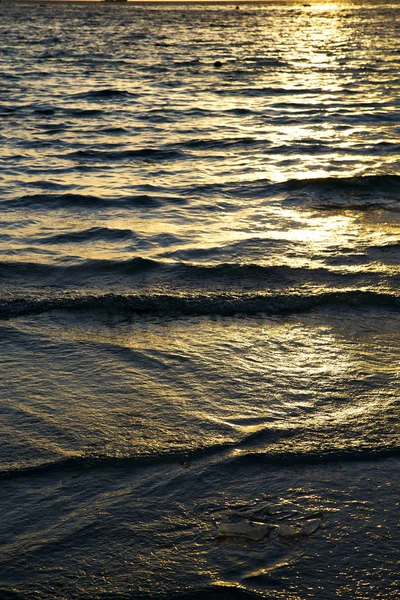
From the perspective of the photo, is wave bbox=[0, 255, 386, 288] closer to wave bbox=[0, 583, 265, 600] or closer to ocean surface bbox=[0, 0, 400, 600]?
ocean surface bbox=[0, 0, 400, 600]

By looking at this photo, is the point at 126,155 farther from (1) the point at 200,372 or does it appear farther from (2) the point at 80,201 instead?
(1) the point at 200,372

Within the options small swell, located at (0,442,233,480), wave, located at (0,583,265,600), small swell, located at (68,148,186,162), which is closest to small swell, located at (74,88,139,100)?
small swell, located at (68,148,186,162)

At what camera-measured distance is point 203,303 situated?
5453 millimetres

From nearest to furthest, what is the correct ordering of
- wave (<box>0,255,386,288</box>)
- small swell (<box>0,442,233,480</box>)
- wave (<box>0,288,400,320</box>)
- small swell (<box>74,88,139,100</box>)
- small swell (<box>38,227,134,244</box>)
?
1. small swell (<box>0,442,233,480</box>)
2. wave (<box>0,288,400,320</box>)
3. wave (<box>0,255,386,288</box>)
4. small swell (<box>38,227,134,244</box>)
5. small swell (<box>74,88,139,100</box>)

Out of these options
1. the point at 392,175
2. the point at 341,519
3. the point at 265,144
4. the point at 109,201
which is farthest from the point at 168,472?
the point at 265,144

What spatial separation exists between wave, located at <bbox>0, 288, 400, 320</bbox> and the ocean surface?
A: 2cm

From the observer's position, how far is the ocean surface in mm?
2832

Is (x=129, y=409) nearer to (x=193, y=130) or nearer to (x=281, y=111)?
(x=193, y=130)

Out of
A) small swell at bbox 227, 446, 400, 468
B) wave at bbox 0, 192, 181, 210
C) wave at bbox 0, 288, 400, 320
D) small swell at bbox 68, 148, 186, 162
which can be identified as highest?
small swell at bbox 68, 148, 186, 162

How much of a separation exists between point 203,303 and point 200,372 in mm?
1230

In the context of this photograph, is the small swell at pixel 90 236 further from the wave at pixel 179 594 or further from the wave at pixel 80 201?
the wave at pixel 179 594

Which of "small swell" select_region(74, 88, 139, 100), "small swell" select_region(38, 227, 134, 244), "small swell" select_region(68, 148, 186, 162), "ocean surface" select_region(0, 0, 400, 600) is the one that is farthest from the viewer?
"small swell" select_region(74, 88, 139, 100)

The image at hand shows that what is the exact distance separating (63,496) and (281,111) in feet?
44.7

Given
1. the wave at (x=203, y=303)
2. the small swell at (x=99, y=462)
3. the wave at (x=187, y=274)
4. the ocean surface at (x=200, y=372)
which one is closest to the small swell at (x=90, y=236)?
the ocean surface at (x=200, y=372)
